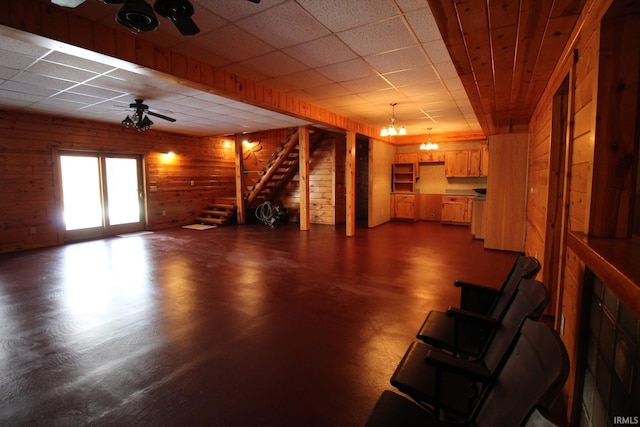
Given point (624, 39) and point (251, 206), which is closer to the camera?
point (624, 39)

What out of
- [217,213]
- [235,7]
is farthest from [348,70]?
[217,213]

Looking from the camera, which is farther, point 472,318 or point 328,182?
point 328,182

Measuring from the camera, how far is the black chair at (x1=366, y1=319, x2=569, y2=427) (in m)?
0.87

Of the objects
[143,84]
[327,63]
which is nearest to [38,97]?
[143,84]

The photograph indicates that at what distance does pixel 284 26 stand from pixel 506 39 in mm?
1802

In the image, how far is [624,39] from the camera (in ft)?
4.59

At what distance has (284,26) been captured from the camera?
9.11 ft

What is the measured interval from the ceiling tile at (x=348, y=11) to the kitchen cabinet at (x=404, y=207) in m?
7.45

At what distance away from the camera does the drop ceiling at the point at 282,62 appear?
2535 mm

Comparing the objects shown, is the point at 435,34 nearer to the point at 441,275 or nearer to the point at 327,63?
the point at 327,63

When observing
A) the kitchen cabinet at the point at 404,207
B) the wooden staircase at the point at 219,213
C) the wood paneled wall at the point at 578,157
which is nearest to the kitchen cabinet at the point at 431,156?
the kitchen cabinet at the point at 404,207

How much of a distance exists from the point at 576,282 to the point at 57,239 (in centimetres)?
849

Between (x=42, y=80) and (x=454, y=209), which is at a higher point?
(x=42, y=80)

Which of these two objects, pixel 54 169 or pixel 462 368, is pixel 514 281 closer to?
pixel 462 368
